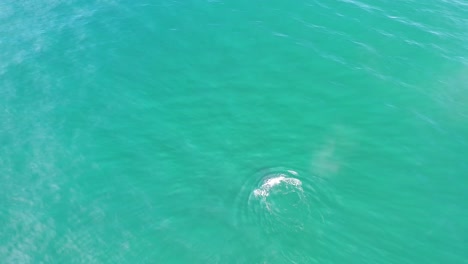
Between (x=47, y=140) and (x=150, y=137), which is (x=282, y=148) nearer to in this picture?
(x=150, y=137)

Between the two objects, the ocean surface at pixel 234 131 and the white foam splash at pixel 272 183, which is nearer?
the ocean surface at pixel 234 131

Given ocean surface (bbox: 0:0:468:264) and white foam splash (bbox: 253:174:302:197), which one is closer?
ocean surface (bbox: 0:0:468:264)

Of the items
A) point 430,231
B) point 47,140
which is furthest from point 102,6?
point 430,231

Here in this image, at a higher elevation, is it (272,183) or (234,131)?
(234,131)

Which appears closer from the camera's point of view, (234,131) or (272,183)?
(272,183)
